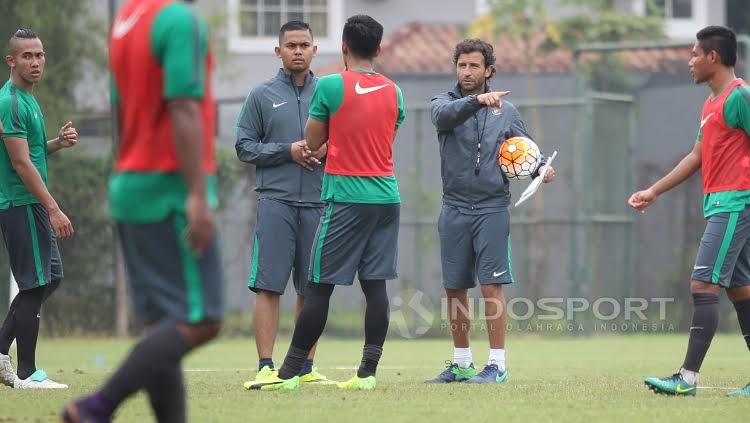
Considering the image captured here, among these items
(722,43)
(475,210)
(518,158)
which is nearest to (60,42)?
(475,210)

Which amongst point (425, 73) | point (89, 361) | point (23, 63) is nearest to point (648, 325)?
point (425, 73)

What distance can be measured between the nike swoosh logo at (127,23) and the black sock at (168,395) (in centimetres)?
146

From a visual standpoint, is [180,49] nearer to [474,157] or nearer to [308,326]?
[308,326]

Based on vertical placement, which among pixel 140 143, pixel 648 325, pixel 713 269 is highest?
pixel 140 143

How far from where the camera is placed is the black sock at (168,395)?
5598mm

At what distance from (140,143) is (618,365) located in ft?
24.7

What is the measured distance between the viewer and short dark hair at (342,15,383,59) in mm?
8836

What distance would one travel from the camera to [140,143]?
225 inches

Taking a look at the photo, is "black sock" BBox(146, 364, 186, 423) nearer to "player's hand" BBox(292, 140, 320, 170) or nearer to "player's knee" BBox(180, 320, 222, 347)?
"player's knee" BBox(180, 320, 222, 347)

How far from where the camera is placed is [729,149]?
8586 mm

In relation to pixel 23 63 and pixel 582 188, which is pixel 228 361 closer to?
pixel 23 63

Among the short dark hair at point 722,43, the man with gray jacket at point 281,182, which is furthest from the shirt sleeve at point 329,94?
the short dark hair at point 722,43

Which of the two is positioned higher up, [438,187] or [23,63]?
[23,63]

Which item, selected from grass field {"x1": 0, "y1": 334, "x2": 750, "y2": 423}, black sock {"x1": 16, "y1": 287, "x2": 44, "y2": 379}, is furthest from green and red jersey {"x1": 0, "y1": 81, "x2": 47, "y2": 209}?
grass field {"x1": 0, "y1": 334, "x2": 750, "y2": 423}
